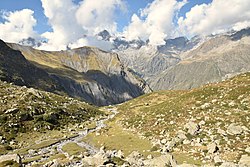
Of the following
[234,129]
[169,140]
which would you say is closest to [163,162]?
[234,129]

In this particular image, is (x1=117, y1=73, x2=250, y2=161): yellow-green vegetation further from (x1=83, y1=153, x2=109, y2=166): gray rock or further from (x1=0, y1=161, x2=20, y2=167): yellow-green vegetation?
(x1=0, y1=161, x2=20, y2=167): yellow-green vegetation

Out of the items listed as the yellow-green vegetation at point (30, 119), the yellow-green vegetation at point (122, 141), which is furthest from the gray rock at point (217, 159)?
the yellow-green vegetation at point (30, 119)

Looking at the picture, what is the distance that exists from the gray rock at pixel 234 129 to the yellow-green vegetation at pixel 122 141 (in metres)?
12.3

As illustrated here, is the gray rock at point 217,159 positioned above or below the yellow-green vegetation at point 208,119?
below

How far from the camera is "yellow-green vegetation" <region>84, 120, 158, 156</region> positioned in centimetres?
5216

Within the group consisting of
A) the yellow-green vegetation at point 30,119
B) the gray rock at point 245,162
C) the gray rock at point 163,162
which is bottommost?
the gray rock at point 245,162

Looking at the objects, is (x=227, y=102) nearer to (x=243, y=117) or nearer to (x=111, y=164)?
(x=243, y=117)

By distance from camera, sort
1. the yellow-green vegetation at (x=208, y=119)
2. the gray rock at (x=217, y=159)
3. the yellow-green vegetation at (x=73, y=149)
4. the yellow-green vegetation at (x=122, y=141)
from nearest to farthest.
A: the gray rock at (x=217, y=159), the yellow-green vegetation at (x=208, y=119), the yellow-green vegetation at (x=122, y=141), the yellow-green vegetation at (x=73, y=149)

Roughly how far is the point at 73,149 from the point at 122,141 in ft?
33.2

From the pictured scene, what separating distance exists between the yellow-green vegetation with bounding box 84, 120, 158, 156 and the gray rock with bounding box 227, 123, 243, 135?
1232 cm

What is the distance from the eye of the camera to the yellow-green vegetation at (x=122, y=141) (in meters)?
52.2

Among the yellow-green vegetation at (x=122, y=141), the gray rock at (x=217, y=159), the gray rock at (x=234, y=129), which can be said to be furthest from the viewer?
the yellow-green vegetation at (x=122, y=141)

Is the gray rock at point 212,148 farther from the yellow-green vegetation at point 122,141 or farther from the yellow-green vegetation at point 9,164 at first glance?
the yellow-green vegetation at point 9,164

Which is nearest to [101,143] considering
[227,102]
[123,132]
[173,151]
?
[123,132]
